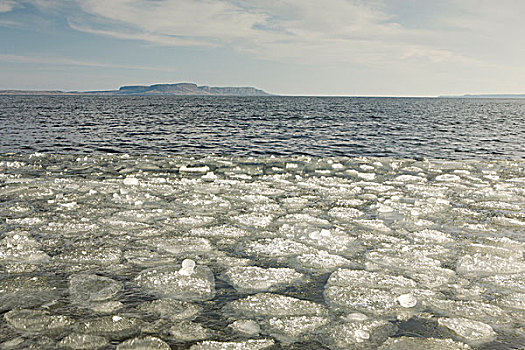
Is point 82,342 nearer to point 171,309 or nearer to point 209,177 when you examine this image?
point 171,309

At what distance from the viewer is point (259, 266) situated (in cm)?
419

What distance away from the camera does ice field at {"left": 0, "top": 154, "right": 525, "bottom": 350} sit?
294 cm

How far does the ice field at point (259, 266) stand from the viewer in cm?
294

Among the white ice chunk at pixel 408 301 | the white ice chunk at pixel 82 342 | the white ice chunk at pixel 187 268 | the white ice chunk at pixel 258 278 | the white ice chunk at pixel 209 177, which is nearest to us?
the white ice chunk at pixel 82 342

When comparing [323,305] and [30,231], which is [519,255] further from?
[30,231]

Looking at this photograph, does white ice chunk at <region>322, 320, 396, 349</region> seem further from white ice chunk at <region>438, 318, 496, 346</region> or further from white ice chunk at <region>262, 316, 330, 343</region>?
white ice chunk at <region>438, 318, 496, 346</region>

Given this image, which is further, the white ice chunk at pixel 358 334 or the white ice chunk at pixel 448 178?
the white ice chunk at pixel 448 178

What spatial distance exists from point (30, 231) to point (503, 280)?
591 cm

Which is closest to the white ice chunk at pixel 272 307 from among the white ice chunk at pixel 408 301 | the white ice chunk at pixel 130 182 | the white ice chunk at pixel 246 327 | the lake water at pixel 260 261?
the lake water at pixel 260 261

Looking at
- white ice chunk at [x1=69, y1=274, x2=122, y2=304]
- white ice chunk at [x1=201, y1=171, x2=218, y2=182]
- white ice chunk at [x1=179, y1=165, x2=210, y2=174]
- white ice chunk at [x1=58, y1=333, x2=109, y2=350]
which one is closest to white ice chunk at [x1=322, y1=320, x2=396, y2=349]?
white ice chunk at [x1=58, y1=333, x2=109, y2=350]

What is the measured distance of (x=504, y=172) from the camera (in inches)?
412

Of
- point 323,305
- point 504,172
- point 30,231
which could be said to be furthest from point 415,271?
point 504,172

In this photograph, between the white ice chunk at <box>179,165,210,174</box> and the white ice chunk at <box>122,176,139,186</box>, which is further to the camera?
the white ice chunk at <box>179,165,210,174</box>

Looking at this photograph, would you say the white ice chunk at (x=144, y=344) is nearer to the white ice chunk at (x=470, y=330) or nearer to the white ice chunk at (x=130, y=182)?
the white ice chunk at (x=470, y=330)
